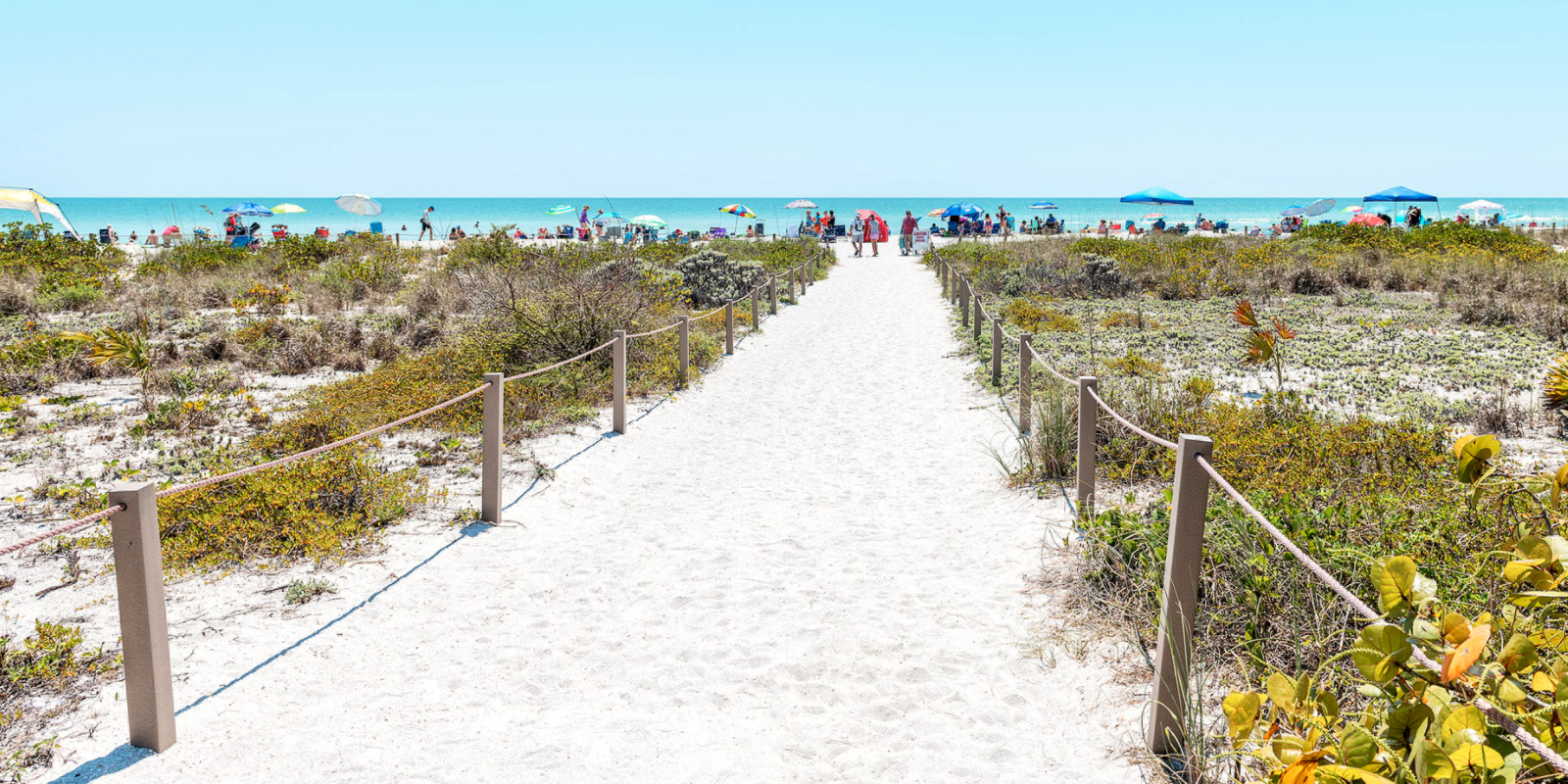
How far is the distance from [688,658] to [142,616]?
2.27 meters

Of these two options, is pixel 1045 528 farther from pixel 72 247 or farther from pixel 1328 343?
pixel 72 247

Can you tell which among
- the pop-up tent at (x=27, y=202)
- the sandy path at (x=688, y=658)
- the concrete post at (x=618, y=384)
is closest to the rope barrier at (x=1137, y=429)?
the sandy path at (x=688, y=658)

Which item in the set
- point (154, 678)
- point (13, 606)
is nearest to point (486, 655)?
point (154, 678)

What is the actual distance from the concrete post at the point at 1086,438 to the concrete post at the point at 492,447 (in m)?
4.09

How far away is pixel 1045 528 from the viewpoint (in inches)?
241

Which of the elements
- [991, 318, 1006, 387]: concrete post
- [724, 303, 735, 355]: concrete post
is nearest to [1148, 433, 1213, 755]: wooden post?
[991, 318, 1006, 387]: concrete post

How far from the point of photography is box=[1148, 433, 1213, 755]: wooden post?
125 inches

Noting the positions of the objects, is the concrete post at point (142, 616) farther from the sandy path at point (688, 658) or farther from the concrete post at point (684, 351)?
the concrete post at point (684, 351)

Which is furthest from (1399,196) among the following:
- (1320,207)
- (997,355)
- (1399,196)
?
(997,355)

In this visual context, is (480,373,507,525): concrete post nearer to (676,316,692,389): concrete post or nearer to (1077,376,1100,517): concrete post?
(1077,376,1100,517): concrete post

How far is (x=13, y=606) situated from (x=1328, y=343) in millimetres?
14551

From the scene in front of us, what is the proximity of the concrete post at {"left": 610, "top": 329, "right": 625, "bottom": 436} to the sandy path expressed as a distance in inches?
55.6

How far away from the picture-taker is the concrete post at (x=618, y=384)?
30.5 ft

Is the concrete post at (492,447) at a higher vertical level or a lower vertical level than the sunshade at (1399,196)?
lower
